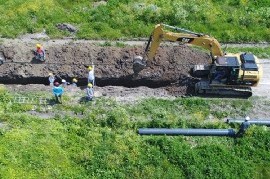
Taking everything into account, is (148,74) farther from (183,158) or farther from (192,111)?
(183,158)

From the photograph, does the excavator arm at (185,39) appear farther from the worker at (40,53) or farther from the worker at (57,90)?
the worker at (40,53)

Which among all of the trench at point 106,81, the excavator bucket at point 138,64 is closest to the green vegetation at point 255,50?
the trench at point 106,81

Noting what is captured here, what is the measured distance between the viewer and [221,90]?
83.1ft

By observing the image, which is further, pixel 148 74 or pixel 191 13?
pixel 191 13

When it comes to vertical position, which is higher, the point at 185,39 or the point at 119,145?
the point at 185,39

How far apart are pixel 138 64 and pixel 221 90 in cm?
464

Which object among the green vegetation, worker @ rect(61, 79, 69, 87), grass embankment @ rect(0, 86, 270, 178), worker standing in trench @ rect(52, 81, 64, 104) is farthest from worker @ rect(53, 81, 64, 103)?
the green vegetation

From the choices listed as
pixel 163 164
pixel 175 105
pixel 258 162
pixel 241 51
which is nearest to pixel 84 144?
pixel 163 164

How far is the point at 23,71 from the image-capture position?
2597 cm

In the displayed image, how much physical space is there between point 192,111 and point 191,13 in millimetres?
8287

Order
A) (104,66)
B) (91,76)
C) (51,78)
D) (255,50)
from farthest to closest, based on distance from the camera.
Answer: (255,50), (104,66), (51,78), (91,76)

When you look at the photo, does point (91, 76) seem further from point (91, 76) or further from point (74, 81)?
point (74, 81)

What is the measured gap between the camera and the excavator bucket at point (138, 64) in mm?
25750

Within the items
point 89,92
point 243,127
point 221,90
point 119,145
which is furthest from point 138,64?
point 243,127
